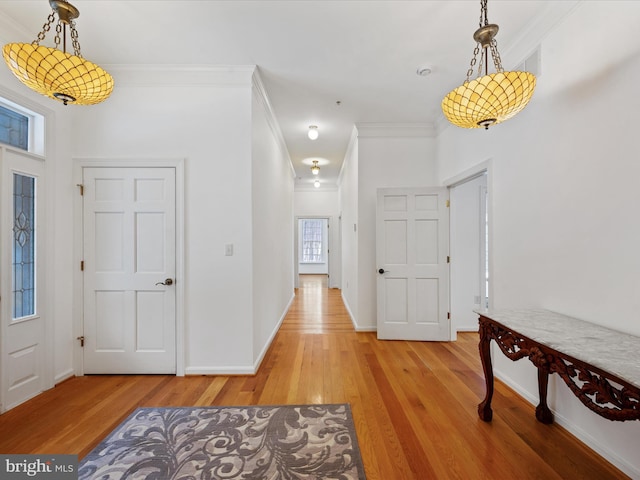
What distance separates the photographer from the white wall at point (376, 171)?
14.1 feet

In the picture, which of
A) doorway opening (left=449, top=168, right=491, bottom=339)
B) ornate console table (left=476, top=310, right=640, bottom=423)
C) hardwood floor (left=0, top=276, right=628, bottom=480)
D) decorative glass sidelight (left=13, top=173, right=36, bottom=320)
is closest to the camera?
ornate console table (left=476, top=310, right=640, bottom=423)

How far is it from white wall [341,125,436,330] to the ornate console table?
2.26 metres

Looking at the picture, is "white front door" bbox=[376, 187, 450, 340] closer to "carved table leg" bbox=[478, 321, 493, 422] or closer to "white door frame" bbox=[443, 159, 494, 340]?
"white door frame" bbox=[443, 159, 494, 340]

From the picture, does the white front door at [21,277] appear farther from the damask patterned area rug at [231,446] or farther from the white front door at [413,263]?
the white front door at [413,263]

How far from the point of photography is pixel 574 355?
136cm

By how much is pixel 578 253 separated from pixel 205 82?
3.49 m

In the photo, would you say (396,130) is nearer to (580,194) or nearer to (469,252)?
(469,252)

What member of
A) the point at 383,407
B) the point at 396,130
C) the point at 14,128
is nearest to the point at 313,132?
the point at 396,130

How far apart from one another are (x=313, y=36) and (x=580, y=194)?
2.34 meters

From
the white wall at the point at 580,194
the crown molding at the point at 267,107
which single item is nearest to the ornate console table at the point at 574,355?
the white wall at the point at 580,194

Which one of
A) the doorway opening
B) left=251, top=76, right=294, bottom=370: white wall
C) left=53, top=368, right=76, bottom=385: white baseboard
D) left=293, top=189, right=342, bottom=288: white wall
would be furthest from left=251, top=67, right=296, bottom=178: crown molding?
left=293, top=189, right=342, bottom=288: white wall

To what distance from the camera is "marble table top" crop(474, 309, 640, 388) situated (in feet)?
4.04

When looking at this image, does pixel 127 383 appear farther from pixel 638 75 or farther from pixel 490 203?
pixel 638 75

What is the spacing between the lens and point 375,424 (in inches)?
82.5
